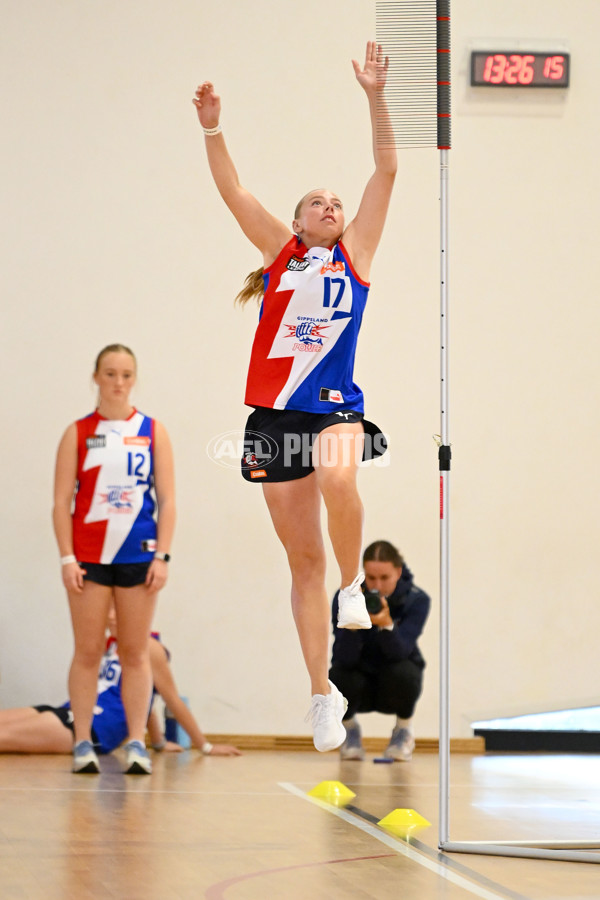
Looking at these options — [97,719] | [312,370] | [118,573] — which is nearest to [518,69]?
[118,573]

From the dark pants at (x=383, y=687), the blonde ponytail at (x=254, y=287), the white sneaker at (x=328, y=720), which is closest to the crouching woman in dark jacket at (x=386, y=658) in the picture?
the dark pants at (x=383, y=687)

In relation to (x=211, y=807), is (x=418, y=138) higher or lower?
higher

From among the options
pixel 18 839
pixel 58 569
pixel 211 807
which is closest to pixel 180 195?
pixel 58 569

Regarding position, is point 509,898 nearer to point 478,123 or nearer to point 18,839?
point 18,839

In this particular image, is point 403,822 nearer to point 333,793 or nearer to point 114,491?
point 333,793

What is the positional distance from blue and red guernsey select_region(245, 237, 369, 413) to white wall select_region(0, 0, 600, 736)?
316cm

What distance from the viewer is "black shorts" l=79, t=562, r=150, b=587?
462 cm

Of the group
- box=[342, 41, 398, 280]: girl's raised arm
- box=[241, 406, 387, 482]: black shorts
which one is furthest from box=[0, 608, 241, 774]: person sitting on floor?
box=[342, 41, 398, 280]: girl's raised arm

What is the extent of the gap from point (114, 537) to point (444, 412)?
184 cm

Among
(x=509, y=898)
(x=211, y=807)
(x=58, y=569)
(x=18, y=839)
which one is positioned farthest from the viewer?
(x=58, y=569)

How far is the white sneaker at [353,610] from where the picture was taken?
311 cm

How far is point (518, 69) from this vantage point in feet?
21.8

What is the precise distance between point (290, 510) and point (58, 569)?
3388mm

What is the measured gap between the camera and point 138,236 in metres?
6.50
